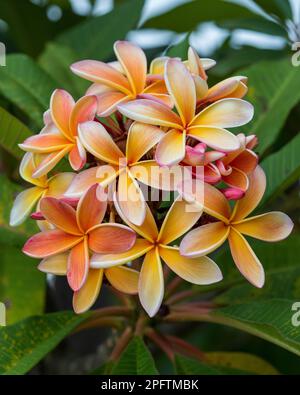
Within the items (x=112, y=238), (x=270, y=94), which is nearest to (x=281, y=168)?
(x=270, y=94)

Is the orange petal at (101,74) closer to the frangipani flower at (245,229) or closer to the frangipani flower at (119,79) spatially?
the frangipani flower at (119,79)

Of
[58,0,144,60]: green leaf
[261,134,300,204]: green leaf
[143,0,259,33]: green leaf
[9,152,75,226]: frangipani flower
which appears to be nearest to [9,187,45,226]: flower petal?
[9,152,75,226]: frangipani flower

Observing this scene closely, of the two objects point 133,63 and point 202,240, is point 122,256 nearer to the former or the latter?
point 202,240

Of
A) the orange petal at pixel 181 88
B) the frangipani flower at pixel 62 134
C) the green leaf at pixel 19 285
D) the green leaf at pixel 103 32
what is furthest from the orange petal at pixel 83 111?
the green leaf at pixel 103 32

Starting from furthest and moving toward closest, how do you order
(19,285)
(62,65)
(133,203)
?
1. (62,65)
2. (19,285)
3. (133,203)

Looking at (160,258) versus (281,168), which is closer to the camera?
(160,258)
